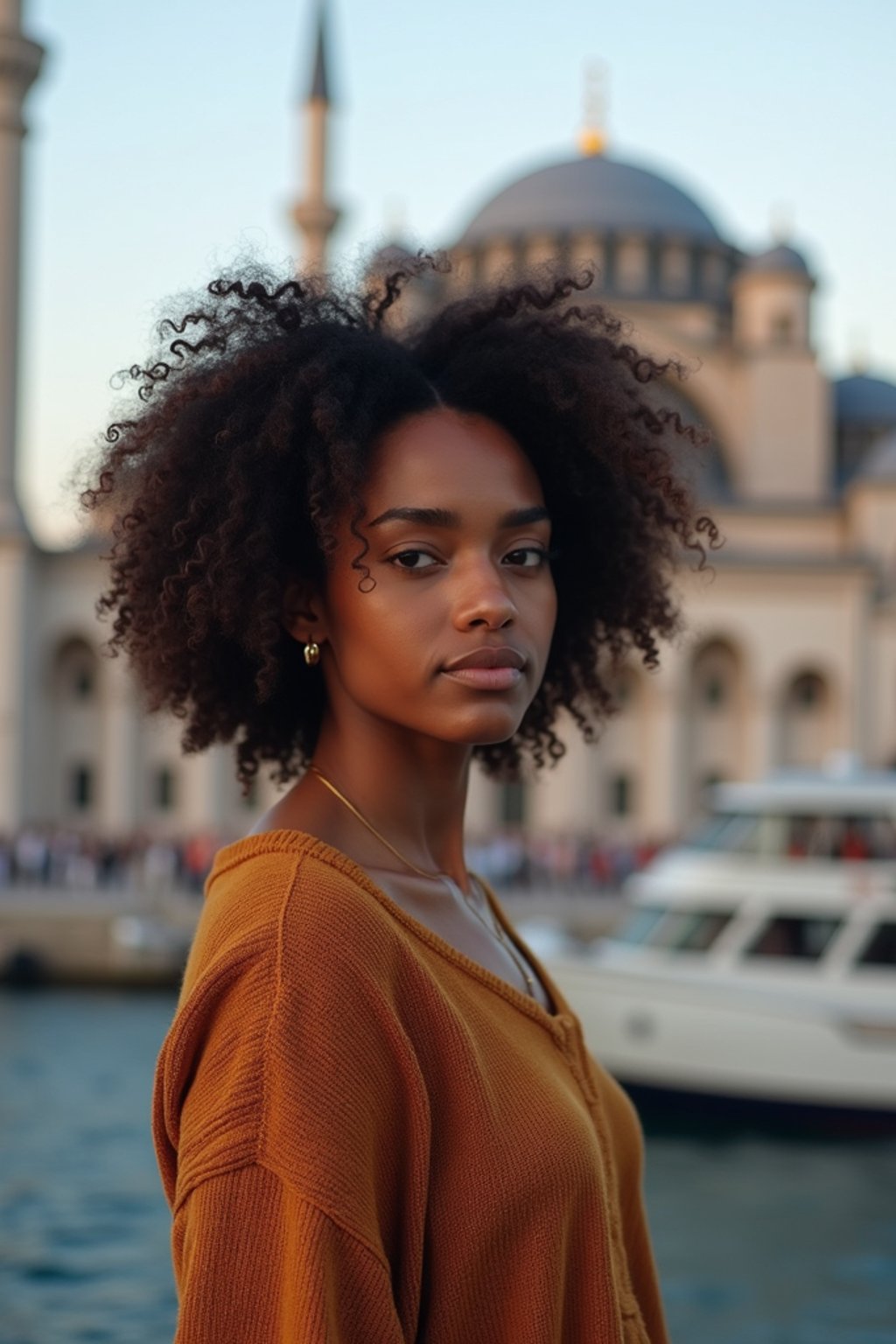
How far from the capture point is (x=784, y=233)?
47.3 meters

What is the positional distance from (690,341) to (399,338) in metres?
41.5

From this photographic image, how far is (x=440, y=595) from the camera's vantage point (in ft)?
5.87

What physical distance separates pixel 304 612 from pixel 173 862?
2746cm

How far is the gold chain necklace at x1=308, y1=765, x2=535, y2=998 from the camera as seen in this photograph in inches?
73.3

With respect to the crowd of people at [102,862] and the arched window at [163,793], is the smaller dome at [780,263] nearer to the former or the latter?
the arched window at [163,793]

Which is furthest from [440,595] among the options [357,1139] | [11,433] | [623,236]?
[623,236]

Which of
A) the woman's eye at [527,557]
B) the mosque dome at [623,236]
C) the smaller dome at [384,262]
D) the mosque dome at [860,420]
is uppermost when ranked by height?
the mosque dome at [623,236]

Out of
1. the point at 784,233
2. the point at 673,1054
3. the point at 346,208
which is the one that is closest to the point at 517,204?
the point at 784,233

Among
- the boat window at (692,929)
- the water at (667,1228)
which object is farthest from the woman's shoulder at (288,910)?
the boat window at (692,929)

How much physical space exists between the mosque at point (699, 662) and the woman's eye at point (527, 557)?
34.7 m

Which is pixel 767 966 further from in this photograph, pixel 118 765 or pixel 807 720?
pixel 807 720

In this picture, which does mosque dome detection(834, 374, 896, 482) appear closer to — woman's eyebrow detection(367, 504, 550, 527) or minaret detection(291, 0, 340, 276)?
minaret detection(291, 0, 340, 276)

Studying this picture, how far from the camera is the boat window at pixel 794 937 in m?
14.1

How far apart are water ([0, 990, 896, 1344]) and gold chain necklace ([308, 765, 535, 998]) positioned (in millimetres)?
7078
